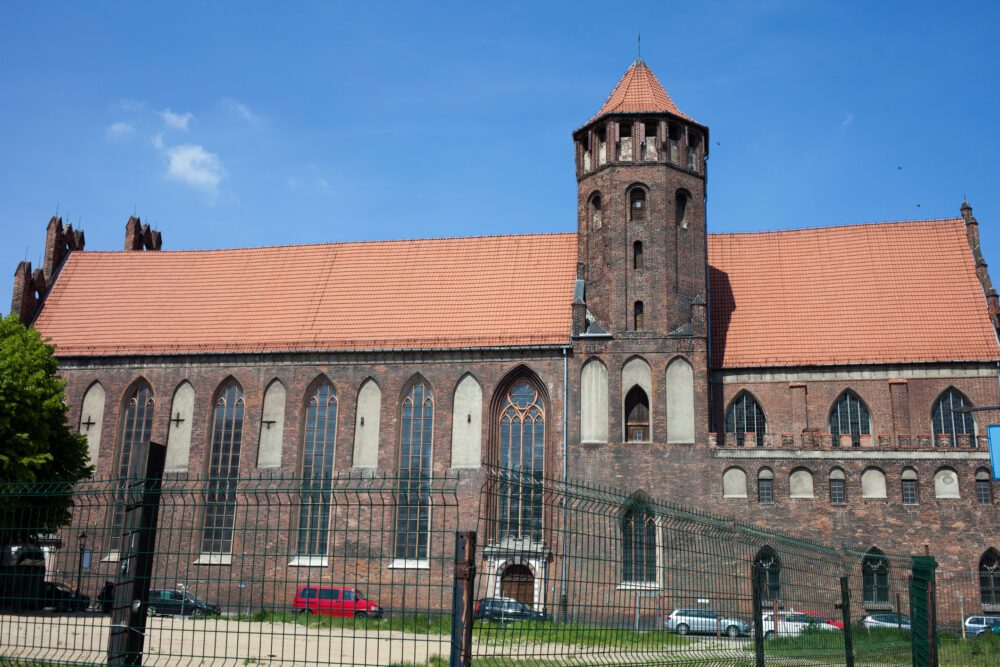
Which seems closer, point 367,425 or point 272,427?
point 367,425

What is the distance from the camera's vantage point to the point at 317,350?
109 feet

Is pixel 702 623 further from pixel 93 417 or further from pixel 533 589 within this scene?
pixel 93 417

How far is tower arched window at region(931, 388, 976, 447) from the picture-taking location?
30.6 m

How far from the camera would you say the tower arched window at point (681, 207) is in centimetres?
3284

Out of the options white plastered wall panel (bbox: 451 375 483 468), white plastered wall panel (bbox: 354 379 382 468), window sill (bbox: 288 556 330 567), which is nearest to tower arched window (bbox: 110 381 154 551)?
white plastered wall panel (bbox: 354 379 382 468)

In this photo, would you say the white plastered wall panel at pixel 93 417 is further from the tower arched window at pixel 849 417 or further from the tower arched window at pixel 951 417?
the tower arched window at pixel 951 417

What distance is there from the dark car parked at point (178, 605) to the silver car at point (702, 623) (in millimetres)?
4761

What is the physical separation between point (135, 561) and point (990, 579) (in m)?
25.4

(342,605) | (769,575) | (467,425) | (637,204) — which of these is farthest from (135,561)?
(637,204)

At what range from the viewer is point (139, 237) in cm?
4250

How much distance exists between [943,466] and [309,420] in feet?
65.9

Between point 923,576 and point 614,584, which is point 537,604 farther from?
point 923,576

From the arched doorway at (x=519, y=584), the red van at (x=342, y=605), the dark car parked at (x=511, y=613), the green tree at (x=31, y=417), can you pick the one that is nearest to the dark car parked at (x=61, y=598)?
the red van at (x=342, y=605)

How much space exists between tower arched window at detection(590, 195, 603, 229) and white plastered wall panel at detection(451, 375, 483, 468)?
22.3 ft
